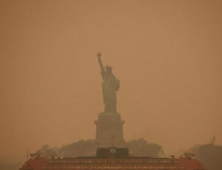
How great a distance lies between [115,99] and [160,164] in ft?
236

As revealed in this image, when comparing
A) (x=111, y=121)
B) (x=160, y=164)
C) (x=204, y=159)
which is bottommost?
(x=160, y=164)

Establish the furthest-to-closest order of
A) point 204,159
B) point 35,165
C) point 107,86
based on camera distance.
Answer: point 107,86, point 204,159, point 35,165

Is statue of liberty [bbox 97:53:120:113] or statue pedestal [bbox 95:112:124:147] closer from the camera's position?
statue pedestal [bbox 95:112:124:147]

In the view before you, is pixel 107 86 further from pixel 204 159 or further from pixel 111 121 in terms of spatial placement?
pixel 204 159

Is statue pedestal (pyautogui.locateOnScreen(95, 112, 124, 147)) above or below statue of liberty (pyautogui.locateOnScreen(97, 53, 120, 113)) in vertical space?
below

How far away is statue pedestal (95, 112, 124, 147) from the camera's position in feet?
622

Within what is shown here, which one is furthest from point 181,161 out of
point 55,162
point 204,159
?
point 204,159

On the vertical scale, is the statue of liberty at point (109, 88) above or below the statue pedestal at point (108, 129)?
above

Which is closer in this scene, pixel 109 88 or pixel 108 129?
pixel 108 129

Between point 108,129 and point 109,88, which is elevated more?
point 109,88

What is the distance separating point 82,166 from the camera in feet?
408

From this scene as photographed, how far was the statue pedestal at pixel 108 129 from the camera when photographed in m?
190

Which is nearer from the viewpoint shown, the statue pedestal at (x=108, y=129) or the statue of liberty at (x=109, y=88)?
the statue pedestal at (x=108, y=129)

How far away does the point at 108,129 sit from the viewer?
189875mm
